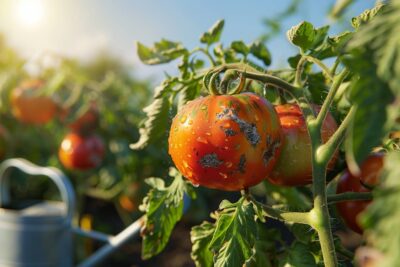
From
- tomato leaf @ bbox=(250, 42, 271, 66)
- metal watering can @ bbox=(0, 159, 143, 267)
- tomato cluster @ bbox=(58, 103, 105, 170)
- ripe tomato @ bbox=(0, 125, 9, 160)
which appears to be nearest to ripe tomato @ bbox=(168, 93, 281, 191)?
tomato leaf @ bbox=(250, 42, 271, 66)

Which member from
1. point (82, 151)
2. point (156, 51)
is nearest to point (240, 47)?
point (156, 51)

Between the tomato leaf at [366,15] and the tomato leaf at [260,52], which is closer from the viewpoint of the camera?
the tomato leaf at [366,15]

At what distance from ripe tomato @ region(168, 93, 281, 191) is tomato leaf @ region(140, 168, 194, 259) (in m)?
0.14

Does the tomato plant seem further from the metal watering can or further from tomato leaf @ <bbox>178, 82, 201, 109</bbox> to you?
the metal watering can

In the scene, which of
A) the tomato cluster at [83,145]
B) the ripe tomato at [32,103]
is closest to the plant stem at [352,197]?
the tomato cluster at [83,145]

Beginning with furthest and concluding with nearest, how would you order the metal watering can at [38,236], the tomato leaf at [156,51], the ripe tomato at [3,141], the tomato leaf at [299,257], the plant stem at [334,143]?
the ripe tomato at [3,141] → the metal watering can at [38,236] → the tomato leaf at [156,51] → the tomato leaf at [299,257] → the plant stem at [334,143]

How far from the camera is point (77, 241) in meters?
2.62

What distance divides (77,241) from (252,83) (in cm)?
208

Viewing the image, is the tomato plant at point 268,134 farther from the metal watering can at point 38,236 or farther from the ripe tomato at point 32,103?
the ripe tomato at point 32,103

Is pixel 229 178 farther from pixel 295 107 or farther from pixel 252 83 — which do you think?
pixel 252 83

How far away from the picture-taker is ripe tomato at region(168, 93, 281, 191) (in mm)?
549

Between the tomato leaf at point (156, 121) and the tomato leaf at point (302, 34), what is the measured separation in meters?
0.21

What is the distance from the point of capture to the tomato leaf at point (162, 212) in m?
0.70

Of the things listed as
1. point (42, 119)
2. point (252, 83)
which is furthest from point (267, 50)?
point (42, 119)
